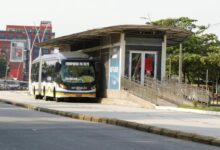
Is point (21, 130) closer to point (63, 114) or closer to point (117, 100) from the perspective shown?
point (63, 114)

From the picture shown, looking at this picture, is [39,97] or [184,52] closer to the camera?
[39,97]

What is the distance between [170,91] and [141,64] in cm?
344

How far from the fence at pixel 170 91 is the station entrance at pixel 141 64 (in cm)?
123

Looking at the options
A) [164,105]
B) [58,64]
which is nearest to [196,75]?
[58,64]

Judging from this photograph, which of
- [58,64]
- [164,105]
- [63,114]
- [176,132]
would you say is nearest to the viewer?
[176,132]

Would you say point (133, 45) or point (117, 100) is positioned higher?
point (133, 45)

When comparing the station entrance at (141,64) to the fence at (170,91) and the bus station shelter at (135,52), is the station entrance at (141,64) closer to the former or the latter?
the bus station shelter at (135,52)

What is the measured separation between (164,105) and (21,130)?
16.0 metres

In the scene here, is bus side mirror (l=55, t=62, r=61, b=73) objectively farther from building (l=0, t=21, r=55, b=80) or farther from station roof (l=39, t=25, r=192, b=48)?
building (l=0, t=21, r=55, b=80)

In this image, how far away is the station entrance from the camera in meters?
37.4

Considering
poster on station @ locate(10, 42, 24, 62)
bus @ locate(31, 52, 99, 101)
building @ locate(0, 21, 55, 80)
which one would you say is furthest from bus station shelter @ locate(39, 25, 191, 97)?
poster on station @ locate(10, 42, 24, 62)

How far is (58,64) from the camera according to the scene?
4103 centimetres

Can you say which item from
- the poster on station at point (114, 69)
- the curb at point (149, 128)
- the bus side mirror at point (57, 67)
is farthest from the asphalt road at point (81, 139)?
the bus side mirror at point (57, 67)

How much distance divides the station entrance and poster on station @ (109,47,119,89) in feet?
3.14
